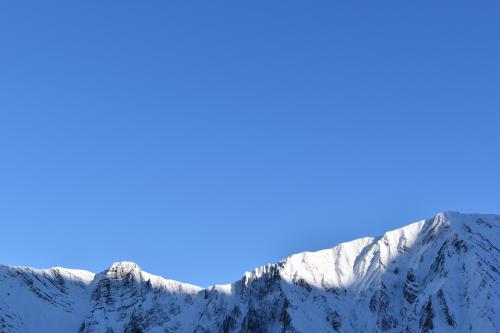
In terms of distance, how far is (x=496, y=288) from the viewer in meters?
196

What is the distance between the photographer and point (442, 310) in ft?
641

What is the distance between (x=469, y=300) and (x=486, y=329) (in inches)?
511

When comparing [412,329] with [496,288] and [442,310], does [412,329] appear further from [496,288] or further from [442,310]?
[496,288]

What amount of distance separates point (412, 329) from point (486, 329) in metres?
21.8

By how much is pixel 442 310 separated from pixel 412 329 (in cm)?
953

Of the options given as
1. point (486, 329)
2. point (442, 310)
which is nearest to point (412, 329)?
point (442, 310)

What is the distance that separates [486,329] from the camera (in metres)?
182

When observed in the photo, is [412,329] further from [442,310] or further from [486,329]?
[486,329]

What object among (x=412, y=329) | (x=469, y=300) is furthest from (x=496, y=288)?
(x=412, y=329)

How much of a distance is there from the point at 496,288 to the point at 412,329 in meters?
24.4

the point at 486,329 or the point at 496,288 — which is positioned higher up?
the point at 496,288

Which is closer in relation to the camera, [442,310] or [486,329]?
[486,329]

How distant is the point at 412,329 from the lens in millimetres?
198125

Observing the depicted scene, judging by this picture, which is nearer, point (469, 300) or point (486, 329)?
point (486, 329)
